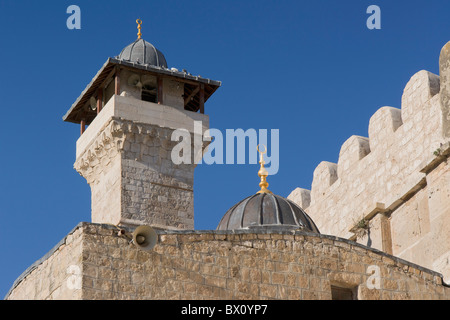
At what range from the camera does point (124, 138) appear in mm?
22688

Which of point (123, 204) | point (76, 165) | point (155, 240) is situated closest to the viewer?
point (155, 240)

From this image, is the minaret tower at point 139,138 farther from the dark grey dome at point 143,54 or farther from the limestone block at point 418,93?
the limestone block at point 418,93

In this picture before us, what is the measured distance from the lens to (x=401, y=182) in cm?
1881

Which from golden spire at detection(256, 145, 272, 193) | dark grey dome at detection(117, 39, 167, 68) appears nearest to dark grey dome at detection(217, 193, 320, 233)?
golden spire at detection(256, 145, 272, 193)

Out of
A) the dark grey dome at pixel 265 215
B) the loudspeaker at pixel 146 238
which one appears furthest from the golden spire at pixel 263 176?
the loudspeaker at pixel 146 238

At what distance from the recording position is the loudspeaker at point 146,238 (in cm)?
1238

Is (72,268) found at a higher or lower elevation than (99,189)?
lower

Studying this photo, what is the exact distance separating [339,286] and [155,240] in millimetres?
2451

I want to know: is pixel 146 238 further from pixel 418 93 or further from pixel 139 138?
pixel 139 138

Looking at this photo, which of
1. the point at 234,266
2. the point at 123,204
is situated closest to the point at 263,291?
the point at 234,266
